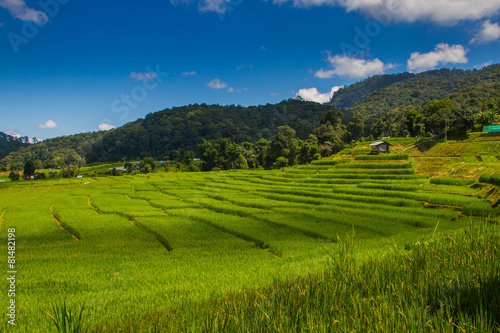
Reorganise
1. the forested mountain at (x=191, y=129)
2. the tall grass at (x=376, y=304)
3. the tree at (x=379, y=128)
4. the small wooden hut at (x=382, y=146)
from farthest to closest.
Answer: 1. the forested mountain at (x=191, y=129)
2. the tree at (x=379, y=128)
3. the small wooden hut at (x=382, y=146)
4. the tall grass at (x=376, y=304)

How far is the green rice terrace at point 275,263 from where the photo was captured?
2.90m

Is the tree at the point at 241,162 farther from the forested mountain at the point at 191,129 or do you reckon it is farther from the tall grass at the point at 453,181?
the tall grass at the point at 453,181

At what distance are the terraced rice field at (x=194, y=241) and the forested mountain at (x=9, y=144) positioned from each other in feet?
339

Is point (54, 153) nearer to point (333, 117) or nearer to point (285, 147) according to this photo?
point (285, 147)

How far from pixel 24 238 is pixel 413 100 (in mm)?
177420

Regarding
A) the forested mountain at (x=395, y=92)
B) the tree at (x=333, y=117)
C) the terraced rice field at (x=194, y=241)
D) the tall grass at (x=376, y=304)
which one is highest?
the forested mountain at (x=395, y=92)

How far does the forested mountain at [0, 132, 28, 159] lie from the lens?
336ft

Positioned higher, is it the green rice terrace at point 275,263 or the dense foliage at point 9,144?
the dense foliage at point 9,144

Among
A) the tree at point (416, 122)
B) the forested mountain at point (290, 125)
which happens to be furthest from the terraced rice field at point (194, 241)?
the forested mountain at point (290, 125)

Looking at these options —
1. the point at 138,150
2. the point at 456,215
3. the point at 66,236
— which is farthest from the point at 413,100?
the point at 66,236

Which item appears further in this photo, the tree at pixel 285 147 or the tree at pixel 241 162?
the tree at pixel 241 162

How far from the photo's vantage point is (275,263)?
8.82 meters

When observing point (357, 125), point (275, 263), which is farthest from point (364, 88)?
point (275, 263)

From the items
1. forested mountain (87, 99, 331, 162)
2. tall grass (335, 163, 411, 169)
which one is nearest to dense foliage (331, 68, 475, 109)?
forested mountain (87, 99, 331, 162)
